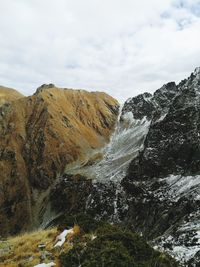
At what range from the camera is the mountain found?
48.4 m

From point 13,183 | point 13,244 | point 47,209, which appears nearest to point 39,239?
point 13,244

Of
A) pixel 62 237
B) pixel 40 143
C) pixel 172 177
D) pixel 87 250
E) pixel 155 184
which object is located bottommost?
pixel 155 184

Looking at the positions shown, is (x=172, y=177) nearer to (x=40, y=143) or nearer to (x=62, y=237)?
(x=62, y=237)

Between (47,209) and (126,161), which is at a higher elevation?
(126,161)

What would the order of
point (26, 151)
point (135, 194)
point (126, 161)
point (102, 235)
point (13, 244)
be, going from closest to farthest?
point (102, 235)
point (13, 244)
point (135, 194)
point (126, 161)
point (26, 151)

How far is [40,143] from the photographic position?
151m

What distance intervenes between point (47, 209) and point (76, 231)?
364 ft

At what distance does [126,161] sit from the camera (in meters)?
118

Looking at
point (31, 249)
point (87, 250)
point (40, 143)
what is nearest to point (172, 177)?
point (31, 249)

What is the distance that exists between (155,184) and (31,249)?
6315 centimetres

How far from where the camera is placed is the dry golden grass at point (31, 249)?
605 inches

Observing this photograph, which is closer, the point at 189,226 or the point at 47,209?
the point at 189,226

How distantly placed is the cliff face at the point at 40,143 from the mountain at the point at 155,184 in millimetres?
9396

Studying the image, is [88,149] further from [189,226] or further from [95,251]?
[95,251]
